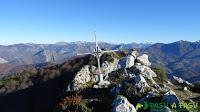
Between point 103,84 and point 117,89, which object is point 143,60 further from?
point 117,89

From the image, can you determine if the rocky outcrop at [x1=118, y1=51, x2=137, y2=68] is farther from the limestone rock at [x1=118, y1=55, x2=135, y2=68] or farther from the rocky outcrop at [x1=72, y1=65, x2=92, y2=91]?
the rocky outcrop at [x1=72, y1=65, x2=92, y2=91]

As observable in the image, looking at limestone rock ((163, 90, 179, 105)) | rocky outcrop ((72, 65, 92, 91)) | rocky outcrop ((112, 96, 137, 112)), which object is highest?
limestone rock ((163, 90, 179, 105))

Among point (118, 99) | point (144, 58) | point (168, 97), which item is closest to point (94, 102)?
point (118, 99)

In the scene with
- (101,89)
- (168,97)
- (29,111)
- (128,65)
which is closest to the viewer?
(168,97)

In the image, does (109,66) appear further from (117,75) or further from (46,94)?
(46,94)

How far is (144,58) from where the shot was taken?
7862cm

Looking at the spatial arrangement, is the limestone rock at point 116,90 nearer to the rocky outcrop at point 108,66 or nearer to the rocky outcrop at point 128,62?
the rocky outcrop at point 108,66

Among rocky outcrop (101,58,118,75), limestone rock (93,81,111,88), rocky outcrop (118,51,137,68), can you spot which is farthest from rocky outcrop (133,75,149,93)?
rocky outcrop (118,51,137,68)

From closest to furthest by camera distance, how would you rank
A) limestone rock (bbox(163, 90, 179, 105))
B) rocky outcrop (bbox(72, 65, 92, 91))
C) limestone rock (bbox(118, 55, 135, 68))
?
limestone rock (bbox(163, 90, 179, 105)) < rocky outcrop (bbox(72, 65, 92, 91)) < limestone rock (bbox(118, 55, 135, 68))

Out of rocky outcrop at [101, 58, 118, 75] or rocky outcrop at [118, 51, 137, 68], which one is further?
rocky outcrop at [118, 51, 137, 68]

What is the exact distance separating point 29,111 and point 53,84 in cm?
1428

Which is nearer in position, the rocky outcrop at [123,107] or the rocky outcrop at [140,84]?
the rocky outcrop at [123,107]

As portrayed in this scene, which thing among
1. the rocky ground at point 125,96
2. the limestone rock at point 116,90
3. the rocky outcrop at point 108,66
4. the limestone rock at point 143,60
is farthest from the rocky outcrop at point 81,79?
the limestone rock at point 143,60

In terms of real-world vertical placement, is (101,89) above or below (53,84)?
above
